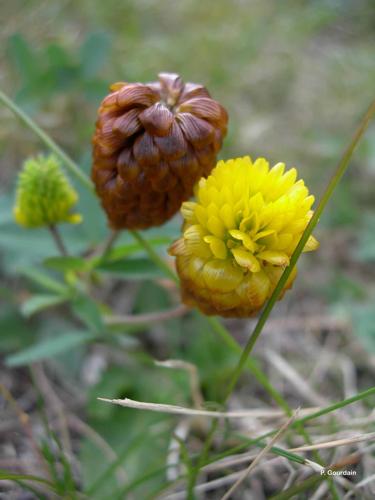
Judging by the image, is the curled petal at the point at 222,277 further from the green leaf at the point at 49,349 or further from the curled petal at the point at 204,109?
the green leaf at the point at 49,349

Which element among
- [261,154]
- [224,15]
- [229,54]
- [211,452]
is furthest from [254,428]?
[224,15]

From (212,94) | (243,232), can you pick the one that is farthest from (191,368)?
(212,94)

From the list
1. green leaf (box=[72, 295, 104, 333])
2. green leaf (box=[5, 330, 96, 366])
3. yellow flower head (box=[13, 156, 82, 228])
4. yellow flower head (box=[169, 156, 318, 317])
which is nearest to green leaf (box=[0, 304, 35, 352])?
green leaf (box=[5, 330, 96, 366])

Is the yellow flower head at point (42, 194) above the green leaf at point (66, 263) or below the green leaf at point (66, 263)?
above

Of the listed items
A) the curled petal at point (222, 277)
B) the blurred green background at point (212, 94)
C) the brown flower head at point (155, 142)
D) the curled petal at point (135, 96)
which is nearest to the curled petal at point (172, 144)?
the brown flower head at point (155, 142)

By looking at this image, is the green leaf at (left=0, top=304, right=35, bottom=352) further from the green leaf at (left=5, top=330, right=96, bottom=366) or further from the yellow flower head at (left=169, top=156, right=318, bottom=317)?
the yellow flower head at (left=169, top=156, right=318, bottom=317)
